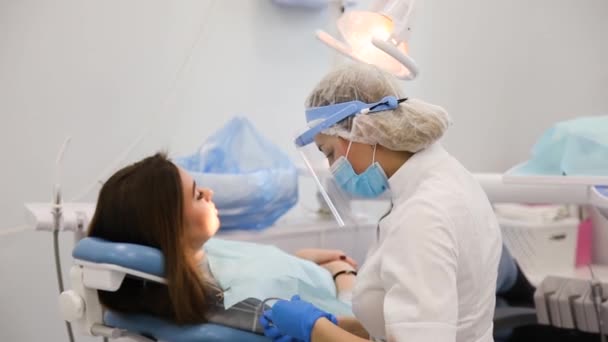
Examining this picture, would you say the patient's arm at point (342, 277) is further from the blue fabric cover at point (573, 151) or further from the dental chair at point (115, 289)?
the blue fabric cover at point (573, 151)

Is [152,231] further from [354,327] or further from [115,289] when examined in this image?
[354,327]

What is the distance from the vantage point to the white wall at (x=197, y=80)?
2.37 meters

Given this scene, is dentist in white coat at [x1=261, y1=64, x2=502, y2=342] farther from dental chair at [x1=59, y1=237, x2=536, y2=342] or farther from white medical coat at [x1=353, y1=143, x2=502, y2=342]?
dental chair at [x1=59, y1=237, x2=536, y2=342]

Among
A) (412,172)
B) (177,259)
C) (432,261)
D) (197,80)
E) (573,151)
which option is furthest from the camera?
(197,80)

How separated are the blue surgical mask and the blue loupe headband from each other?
0.22ft

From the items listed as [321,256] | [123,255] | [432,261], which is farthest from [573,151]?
[123,255]

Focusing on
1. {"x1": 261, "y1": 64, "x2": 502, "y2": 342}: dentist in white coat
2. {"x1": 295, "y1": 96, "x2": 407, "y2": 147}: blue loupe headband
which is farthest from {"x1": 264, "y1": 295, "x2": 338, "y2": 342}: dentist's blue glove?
{"x1": 295, "y1": 96, "x2": 407, "y2": 147}: blue loupe headband

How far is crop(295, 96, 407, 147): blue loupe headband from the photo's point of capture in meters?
1.37

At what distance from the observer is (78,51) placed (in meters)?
2.46

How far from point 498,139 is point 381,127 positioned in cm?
255

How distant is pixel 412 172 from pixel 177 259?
2.12ft

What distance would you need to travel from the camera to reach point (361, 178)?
1.40 metres

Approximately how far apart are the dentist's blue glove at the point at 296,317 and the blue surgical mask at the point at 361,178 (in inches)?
10.8

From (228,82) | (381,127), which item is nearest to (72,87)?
(228,82)
